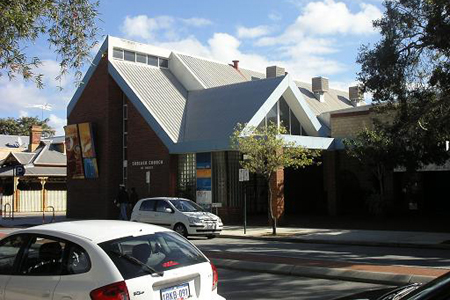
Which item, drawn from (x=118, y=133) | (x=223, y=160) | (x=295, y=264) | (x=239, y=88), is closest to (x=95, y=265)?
(x=295, y=264)

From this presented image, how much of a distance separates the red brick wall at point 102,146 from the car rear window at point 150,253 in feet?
81.4

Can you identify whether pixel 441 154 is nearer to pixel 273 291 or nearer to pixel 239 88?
pixel 239 88

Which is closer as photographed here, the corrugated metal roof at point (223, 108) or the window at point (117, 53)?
the corrugated metal roof at point (223, 108)

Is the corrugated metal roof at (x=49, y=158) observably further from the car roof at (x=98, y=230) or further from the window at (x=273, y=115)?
the car roof at (x=98, y=230)

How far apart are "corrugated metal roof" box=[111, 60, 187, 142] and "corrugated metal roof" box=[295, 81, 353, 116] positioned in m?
11.3

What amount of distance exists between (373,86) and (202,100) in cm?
1527

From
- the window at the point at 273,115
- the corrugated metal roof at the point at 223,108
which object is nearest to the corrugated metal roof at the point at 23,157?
the corrugated metal roof at the point at 223,108

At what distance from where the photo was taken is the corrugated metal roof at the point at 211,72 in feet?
108

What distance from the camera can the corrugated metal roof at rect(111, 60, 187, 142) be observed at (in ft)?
93.0

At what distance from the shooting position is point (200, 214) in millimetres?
19406

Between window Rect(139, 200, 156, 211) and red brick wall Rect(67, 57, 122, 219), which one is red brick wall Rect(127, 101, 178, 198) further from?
window Rect(139, 200, 156, 211)

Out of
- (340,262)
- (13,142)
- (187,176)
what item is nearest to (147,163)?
(187,176)

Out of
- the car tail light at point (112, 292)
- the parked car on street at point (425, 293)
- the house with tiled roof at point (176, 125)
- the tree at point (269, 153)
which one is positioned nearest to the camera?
the parked car on street at point (425, 293)

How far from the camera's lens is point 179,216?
19.3m
